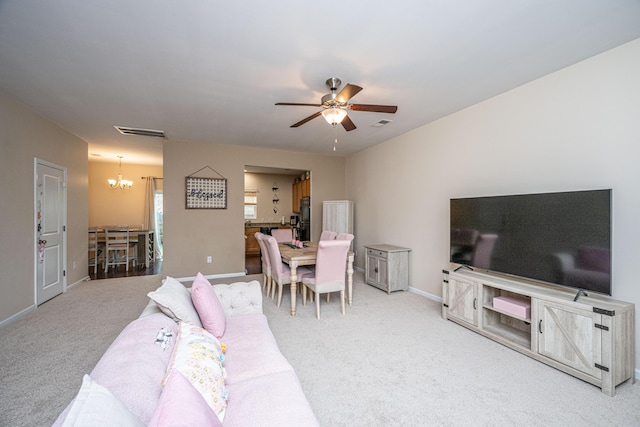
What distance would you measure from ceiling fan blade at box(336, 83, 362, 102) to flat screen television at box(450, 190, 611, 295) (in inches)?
75.8

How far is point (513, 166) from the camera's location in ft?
9.85

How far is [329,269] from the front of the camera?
334 cm

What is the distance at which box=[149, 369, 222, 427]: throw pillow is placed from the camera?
0.71 metres

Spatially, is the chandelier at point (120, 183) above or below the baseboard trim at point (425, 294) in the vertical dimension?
above

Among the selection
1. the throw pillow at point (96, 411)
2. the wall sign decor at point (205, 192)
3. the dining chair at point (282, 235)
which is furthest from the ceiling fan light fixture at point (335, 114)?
the wall sign decor at point (205, 192)

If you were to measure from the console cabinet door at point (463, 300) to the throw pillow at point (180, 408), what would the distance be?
287cm

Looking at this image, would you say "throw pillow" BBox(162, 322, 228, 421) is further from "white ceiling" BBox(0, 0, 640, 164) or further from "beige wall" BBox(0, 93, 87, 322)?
"beige wall" BBox(0, 93, 87, 322)

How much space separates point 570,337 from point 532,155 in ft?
5.73

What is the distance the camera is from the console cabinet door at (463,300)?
2.92 meters

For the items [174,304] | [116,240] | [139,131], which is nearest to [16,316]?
[139,131]

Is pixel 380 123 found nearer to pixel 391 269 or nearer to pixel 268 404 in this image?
pixel 391 269

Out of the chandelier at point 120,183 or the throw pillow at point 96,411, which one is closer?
the throw pillow at point 96,411

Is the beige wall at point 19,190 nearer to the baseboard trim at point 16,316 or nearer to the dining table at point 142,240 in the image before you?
the baseboard trim at point 16,316

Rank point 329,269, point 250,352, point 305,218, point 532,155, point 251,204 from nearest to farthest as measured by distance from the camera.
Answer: point 250,352 → point 532,155 → point 329,269 → point 305,218 → point 251,204
